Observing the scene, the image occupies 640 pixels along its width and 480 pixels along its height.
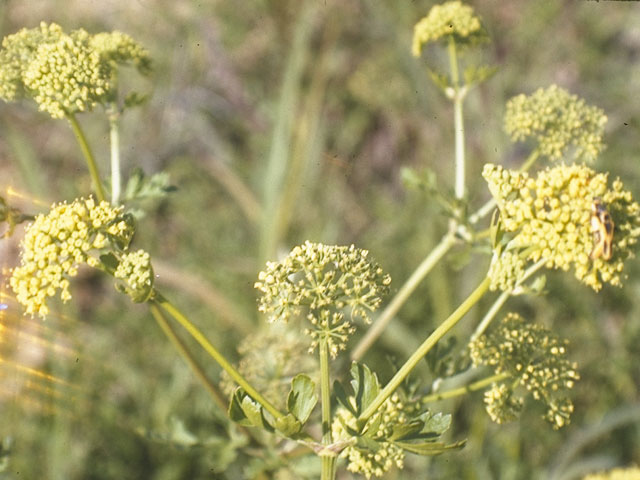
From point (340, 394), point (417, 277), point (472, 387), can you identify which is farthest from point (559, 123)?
point (340, 394)


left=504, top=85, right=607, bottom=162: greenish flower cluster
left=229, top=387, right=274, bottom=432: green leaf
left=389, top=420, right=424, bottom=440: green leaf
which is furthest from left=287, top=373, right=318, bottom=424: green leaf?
left=504, top=85, right=607, bottom=162: greenish flower cluster

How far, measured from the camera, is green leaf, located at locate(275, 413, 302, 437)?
2.52 meters

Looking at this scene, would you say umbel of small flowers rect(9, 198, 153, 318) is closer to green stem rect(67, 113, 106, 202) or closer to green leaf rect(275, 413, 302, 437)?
green stem rect(67, 113, 106, 202)

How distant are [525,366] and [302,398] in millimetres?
1082

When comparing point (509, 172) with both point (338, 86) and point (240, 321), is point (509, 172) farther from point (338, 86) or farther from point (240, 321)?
point (338, 86)

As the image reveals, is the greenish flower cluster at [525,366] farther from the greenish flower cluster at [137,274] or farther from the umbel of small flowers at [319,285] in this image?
the greenish flower cluster at [137,274]

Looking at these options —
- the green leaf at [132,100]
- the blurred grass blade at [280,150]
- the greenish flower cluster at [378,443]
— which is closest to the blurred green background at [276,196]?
the blurred grass blade at [280,150]

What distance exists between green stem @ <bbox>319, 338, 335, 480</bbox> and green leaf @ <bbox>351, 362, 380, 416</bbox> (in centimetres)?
10

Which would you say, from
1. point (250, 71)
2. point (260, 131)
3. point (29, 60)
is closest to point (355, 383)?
point (29, 60)

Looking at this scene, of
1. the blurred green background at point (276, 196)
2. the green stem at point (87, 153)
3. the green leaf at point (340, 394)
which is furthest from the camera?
the blurred green background at point (276, 196)

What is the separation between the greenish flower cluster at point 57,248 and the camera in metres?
2.62

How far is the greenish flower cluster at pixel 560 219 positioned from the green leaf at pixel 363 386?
591mm

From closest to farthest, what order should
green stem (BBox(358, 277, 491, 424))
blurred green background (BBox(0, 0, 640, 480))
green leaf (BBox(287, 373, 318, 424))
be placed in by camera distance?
green stem (BBox(358, 277, 491, 424)), green leaf (BBox(287, 373, 318, 424)), blurred green background (BBox(0, 0, 640, 480))

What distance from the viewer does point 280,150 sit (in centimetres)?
679
